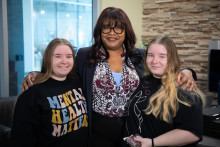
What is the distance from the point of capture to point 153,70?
4.29 ft

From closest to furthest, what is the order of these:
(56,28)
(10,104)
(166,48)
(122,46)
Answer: (166,48) → (122,46) → (10,104) → (56,28)

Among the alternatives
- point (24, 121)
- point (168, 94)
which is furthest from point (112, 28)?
point (24, 121)

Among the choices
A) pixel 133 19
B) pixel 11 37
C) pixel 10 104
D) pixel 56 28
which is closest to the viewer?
pixel 10 104

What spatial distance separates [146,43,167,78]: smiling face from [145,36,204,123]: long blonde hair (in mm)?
20

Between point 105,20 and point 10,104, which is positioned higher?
point 105,20

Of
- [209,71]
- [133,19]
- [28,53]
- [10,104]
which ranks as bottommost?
[10,104]

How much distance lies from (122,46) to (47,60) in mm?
616

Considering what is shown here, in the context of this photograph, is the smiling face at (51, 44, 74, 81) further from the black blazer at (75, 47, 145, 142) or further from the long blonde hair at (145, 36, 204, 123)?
the long blonde hair at (145, 36, 204, 123)

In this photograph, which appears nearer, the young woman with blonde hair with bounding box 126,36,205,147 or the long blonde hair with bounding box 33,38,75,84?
the young woman with blonde hair with bounding box 126,36,205,147

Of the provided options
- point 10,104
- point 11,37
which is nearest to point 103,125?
point 10,104

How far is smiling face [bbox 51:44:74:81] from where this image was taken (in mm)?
1480

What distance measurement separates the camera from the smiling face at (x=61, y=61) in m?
1.48

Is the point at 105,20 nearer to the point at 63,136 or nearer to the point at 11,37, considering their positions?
the point at 63,136

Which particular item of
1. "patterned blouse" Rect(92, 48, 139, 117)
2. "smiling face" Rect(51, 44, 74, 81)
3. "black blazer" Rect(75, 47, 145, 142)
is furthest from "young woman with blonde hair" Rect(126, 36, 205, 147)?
"smiling face" Rect(51, 44, 74, 81)
